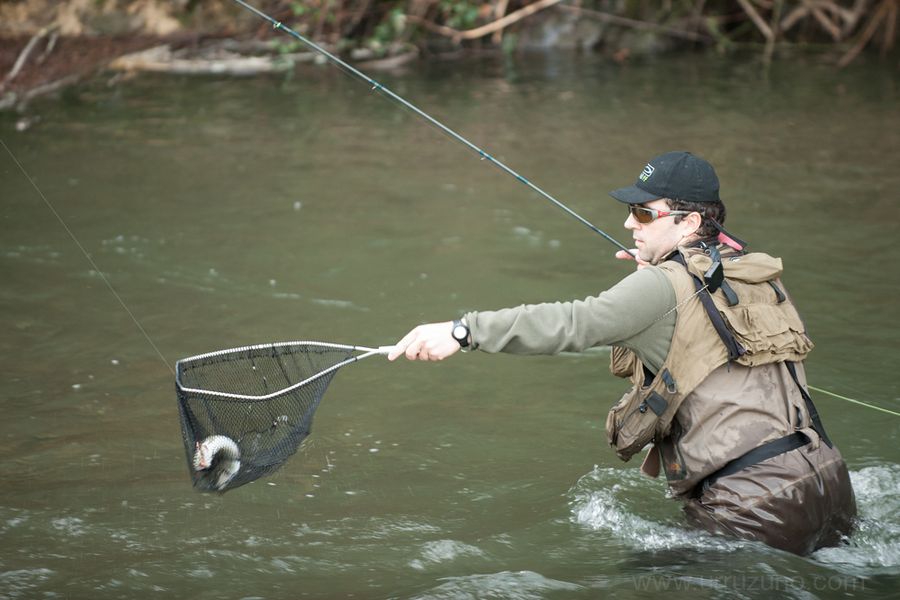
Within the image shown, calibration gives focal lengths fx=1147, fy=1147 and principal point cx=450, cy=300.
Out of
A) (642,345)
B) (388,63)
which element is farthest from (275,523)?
(388,63)

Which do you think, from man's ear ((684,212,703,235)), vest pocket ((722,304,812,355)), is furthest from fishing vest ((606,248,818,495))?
man's ear ((684,212,703,235))

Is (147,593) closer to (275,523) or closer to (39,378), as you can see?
(275,523)

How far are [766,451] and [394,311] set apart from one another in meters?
3.65

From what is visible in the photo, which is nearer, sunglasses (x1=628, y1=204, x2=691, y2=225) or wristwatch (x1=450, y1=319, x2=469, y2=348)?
wristwatch (x1=450, y1=319, x2=469, y2=348)

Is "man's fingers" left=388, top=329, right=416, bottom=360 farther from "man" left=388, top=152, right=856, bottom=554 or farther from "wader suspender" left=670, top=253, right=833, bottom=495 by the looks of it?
"wader suspender" left=670, top=253, right=833, bottom=495

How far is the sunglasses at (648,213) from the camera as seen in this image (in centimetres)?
404

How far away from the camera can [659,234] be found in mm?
4090

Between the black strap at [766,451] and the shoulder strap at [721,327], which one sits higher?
the shoulder strap at [721,327]

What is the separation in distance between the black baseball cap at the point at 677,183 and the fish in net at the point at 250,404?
1116 mm

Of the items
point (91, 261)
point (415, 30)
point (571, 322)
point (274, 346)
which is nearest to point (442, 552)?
point (274, 346)

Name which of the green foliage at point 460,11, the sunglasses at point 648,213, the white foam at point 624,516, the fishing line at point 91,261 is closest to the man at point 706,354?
the sunglasses at point 648,213

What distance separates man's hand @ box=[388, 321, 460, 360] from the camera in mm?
3641

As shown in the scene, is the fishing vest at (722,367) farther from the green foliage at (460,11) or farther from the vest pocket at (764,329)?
the green foliage at (460,11)

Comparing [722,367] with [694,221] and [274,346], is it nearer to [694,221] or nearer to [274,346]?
[694,221]
